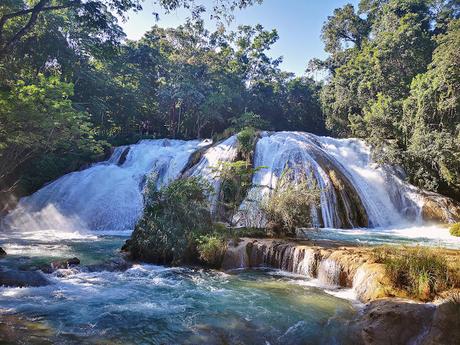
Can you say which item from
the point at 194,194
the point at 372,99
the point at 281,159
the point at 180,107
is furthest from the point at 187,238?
the point at 180,107

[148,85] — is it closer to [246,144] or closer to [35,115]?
[246,144]

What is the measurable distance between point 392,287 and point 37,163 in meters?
23.2

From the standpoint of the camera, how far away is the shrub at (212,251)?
979 centimetres

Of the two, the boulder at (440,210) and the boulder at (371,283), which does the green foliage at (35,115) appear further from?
the boulder at (440,210)

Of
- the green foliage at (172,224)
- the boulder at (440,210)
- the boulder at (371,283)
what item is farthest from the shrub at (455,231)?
the green foliage at (172,224)

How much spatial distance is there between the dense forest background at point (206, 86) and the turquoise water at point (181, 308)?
6.77 metres

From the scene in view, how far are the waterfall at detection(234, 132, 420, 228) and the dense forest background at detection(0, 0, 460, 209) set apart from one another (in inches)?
67.0

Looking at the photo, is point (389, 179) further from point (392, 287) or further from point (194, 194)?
point (392, 287)

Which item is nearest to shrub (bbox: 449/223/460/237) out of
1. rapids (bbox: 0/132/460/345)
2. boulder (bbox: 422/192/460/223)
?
rapids (bbox: 0/132/460/345)

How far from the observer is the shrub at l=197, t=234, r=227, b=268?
979 cm

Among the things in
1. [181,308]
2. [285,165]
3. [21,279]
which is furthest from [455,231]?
Answer: [21,279]

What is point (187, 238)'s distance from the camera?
1023 cm

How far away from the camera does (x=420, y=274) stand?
5.96 m

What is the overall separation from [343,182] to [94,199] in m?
13.5
